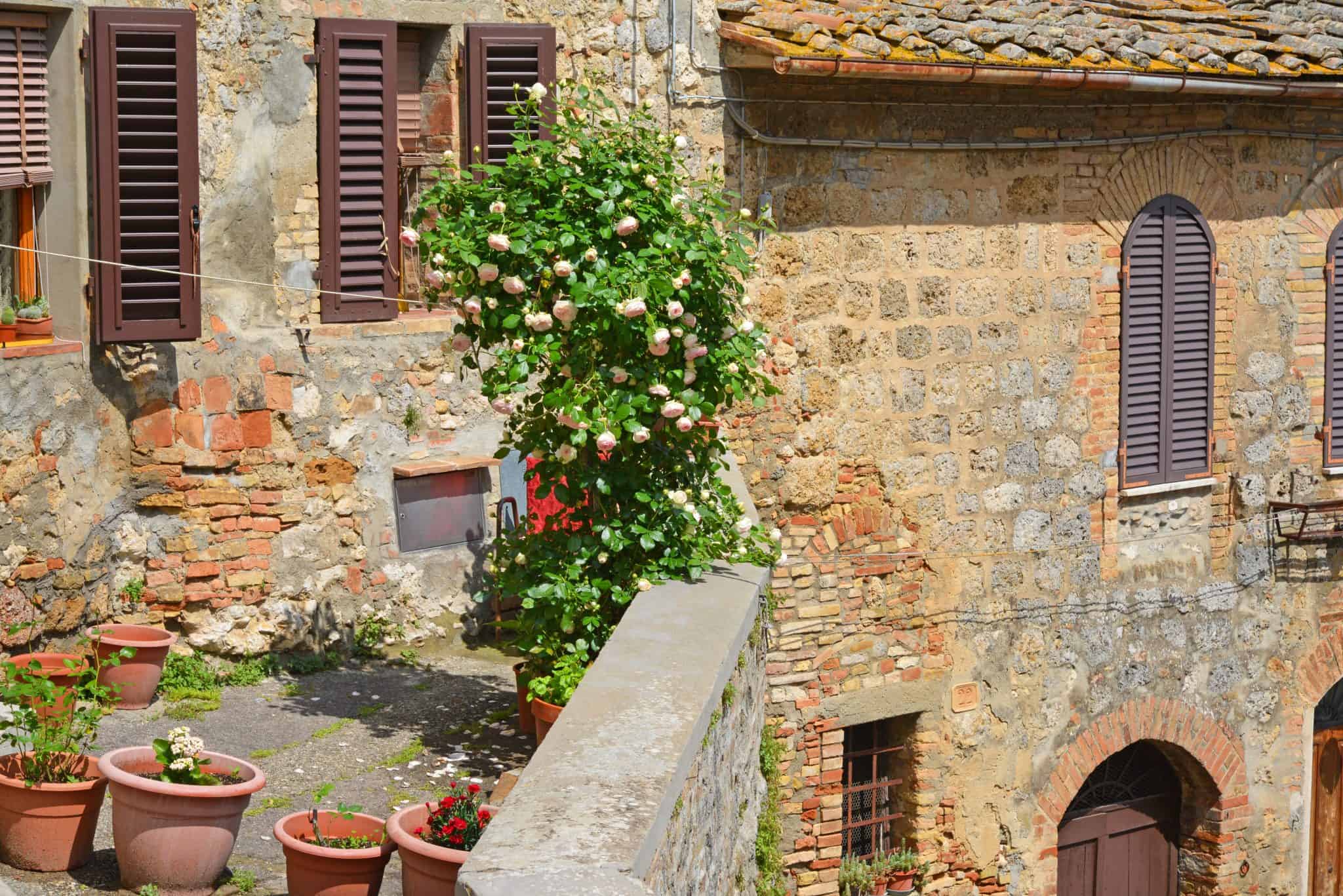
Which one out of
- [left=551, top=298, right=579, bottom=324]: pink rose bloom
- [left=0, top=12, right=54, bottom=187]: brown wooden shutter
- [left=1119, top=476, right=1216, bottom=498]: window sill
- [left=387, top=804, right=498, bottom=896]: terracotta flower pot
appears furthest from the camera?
[left=1119, top=476, right=1216, bottom=498]: window sill

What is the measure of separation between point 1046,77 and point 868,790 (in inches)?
162

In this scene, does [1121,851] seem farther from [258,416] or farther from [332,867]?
[332,867]

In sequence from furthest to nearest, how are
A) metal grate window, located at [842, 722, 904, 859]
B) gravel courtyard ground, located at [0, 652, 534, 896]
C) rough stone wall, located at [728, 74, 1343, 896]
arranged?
metal grate window, located at [842, 722, 904, 859] < rough stone wall, located at [728, 74, 1343, 896] < gravel courtyard ground, located at [0, 652, 534, 896]

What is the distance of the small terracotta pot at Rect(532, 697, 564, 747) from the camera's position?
6.06 m

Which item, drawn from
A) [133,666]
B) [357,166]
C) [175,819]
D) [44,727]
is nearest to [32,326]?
[133,666]

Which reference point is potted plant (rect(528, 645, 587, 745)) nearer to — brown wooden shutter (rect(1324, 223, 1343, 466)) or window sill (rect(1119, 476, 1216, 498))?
window sill (rect(1119, 476, 1216, 498))

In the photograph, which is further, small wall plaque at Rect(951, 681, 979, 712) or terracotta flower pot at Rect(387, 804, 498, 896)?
small wall plaque at Rect(951, 681, 979, 712)

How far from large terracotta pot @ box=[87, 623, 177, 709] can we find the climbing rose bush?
1.69 meters

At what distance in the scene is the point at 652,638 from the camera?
18.2 feet

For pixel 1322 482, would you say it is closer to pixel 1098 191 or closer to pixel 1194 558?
pixel 1194 558

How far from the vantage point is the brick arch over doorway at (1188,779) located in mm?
10750

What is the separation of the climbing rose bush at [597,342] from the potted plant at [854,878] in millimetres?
4123

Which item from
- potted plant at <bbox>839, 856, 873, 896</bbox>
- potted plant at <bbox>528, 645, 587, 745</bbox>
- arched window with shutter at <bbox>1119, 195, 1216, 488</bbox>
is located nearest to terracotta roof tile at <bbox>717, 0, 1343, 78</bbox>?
arched window with shutter at <bbox>1119, 195, 1216, 488</bbox>

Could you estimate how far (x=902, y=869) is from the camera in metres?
10.2
